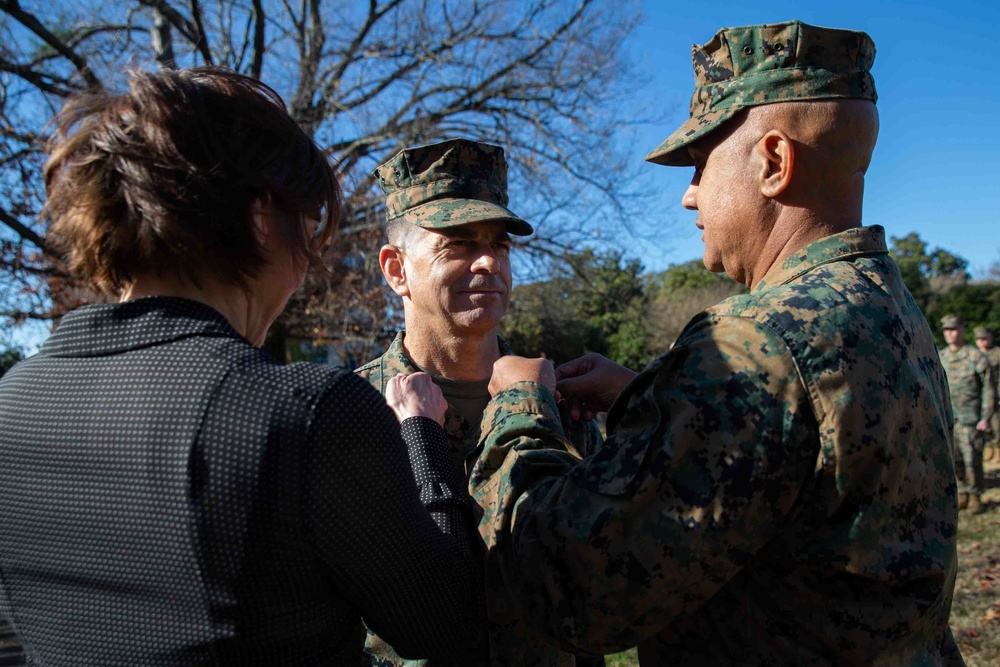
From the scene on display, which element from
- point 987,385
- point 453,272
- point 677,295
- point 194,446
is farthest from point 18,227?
point 677,295

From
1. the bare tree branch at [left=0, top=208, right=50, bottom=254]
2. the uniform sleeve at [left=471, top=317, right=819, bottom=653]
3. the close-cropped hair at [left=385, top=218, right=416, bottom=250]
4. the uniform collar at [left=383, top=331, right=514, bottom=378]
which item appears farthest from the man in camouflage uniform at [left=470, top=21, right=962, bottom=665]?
the bare tree branch at [left=0, top=208, right=50, bottom=254]

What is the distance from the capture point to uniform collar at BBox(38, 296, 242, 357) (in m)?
1.33

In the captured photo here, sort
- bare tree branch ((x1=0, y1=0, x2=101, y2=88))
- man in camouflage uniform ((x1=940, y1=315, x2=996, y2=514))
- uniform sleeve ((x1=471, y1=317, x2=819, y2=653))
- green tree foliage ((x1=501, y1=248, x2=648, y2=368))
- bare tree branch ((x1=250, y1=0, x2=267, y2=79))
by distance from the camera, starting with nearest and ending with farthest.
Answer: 1. uniform sleeve ((x1=471, y1=317, x2=819, y2=653))
2. bare tree branch ((x1=0, y1=0, x2=101, y2=88))
3. man in camouflage uniform ((x1=940, y1=315, x2=996, y2=514))
4. bare tree branch ((x1=250, y1=0, x2=267, y2=79))
5. green tree foliage ((x1=501, y1=248, x2=648, y2=368))

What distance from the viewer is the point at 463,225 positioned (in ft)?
9.07

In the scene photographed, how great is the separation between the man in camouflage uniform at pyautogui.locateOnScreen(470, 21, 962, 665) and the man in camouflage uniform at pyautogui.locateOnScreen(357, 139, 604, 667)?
1.06m

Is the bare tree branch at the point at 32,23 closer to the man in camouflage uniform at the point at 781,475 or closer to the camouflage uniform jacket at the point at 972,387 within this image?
the man in camouflage uniform at the point at 781,475

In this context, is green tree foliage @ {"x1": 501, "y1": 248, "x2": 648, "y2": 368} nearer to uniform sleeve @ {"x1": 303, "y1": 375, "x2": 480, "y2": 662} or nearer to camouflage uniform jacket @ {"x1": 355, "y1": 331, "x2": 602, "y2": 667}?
camouflage uniform jacket @ {"x1": 355, "y1": 331, "x2": 602, "y2": 667}

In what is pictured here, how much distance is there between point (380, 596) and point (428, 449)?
52 cm

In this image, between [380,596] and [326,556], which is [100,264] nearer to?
[326,556]

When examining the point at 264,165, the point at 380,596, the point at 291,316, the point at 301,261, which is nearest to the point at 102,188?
the point at 264,165

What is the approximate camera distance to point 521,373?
2105 millimetres

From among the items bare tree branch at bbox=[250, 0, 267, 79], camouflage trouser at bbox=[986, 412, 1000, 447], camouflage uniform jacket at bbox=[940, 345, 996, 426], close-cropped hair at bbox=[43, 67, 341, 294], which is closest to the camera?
close-cropped hair at bbox=[43, 67, 341, 294]

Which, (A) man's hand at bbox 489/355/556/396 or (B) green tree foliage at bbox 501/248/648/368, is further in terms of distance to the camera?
(B) green tree foliage at bbox 501/248/648/368

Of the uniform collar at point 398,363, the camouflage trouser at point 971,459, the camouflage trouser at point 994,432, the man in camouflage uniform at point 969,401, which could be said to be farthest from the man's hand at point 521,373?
the camouflage trouser at point 994,432
